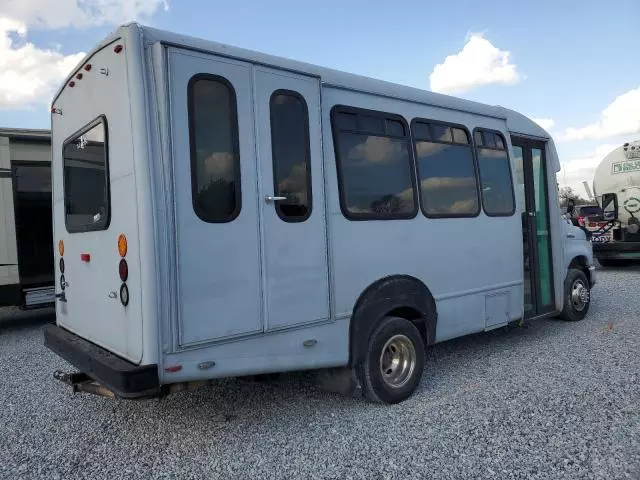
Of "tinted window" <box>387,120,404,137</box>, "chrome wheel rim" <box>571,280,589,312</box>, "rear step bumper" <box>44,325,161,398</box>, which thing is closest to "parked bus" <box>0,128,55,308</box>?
"rear step bumper" <box>44,325,161,398</box>

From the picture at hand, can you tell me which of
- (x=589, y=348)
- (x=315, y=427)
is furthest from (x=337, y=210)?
(x=589, y=348)

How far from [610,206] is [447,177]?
10617 millimetres

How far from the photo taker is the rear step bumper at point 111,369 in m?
3.15

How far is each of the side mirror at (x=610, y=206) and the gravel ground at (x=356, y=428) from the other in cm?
903

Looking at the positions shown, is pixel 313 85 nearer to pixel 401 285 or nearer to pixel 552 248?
pixel 401 285

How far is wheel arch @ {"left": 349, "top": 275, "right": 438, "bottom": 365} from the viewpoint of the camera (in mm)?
4188

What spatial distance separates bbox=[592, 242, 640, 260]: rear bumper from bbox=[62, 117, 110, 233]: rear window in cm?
1278

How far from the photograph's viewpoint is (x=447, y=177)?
203 inches

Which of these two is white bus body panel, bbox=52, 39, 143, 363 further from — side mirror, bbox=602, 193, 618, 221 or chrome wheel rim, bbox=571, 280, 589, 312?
side mirror, bbox=602, 193, 618, 221

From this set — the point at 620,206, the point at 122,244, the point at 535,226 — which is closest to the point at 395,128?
the point at 122,244

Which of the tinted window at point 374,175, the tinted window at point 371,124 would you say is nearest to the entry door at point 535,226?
the tinted window at point 374,175

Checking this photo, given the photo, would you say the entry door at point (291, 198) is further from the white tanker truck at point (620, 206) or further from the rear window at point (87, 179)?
the white tanker truck at point (620, 206)

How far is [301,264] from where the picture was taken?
12.6ft

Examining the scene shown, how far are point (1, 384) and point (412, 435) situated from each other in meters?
4.28
